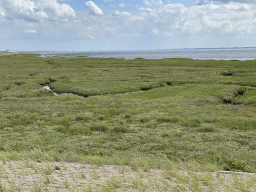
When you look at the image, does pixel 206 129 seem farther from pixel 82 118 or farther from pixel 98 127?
pixel 82 118

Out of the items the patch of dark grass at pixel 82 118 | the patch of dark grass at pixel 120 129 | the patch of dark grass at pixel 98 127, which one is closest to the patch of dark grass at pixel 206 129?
the patch of dark grass at pixel 120 129

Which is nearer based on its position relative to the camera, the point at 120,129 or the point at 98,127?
the point at 120,129

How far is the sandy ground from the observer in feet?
23.9

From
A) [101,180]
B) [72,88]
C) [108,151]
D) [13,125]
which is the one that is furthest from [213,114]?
[72,88]

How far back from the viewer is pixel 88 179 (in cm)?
809

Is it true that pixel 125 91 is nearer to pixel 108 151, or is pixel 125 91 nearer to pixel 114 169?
pixel 108 151

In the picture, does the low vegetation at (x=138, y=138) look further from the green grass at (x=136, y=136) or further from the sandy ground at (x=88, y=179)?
the sandy ground at (x=88, y=179)

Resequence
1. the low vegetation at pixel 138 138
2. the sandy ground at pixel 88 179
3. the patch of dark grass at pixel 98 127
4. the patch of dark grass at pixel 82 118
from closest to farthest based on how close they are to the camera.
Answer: the sandy ground at pixel 88 179, the low vegetation at pixel 138 138, the patch of dark grass at pixel 98 127, the patch of dark grass at pixel 82 118

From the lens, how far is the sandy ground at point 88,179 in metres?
7.29

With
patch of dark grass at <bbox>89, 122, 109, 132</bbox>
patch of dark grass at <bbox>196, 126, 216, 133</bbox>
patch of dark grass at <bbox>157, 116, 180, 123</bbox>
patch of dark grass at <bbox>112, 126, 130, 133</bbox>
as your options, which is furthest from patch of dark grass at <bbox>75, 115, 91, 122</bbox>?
patch of dark grass at <bbox>196, 126, 216, 133</bbox>

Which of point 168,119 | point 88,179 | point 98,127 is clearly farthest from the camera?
point 168,119

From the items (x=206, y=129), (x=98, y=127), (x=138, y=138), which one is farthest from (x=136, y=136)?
(x=206, y=129)

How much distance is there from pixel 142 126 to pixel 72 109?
909 cm

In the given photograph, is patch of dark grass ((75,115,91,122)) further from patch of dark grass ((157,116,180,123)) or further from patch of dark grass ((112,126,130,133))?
patch of dark grass ((157,116,180,123))
